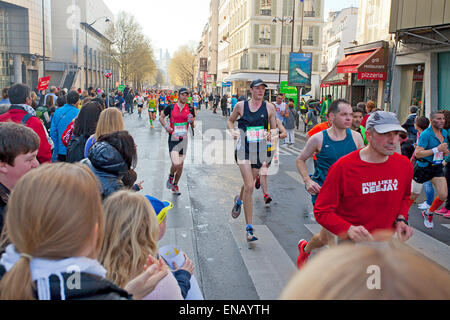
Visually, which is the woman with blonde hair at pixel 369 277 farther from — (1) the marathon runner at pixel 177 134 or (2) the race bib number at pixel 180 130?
(2) the race bib number at pixel 180 130

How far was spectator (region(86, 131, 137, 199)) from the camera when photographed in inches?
136

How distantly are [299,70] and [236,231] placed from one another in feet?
75.2

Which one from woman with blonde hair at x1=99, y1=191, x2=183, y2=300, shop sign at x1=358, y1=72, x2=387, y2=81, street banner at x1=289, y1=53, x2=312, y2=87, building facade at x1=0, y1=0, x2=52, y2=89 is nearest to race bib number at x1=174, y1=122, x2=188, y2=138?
woman with blonde hair at x1=99, y1=191, x2=183, y2=300

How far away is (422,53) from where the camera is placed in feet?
59.5

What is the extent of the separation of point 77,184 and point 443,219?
7262 millimetres

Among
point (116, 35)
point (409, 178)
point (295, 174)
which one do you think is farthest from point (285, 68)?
point (409, 178)

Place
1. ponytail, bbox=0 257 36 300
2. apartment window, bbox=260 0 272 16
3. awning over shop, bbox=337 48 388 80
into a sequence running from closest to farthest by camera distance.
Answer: ponytail, bbox=0 257 36 300 < awning over shop, bbox=337 48 388 80 < apartment window, bbox=260 0 272 16

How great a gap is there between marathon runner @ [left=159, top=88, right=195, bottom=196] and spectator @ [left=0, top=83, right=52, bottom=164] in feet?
10.5

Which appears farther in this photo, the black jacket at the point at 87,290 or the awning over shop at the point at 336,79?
the awning over shop at the point at 336,79

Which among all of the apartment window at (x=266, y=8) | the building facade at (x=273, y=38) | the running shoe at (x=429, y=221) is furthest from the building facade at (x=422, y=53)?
the apartment window at (x=266, y=8)

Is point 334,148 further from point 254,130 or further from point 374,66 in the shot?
point 374,66

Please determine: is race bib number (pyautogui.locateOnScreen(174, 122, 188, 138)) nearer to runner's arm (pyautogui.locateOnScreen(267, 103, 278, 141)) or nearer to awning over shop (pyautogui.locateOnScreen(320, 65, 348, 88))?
runner's arm (pyautogui.locateOnScreen(267, 103, 278, 141))

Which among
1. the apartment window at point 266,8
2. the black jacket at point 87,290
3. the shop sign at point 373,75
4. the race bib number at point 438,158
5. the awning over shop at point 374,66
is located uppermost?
the apartment window at point 266,8

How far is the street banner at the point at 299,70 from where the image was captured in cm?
2770
